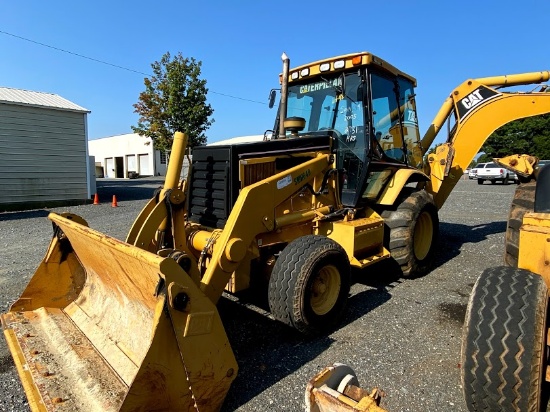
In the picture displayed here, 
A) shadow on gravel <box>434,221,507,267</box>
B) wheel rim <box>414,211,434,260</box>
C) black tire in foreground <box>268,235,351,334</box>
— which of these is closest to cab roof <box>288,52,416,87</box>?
wheel rim <box>414,211,434,260</box>

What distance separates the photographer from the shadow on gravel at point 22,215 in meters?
12.2

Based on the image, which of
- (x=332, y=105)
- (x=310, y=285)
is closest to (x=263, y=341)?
(x=310, y=285)

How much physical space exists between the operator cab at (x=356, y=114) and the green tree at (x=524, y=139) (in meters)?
35.4

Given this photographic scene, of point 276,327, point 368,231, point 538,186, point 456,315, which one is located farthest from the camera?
point 368,231

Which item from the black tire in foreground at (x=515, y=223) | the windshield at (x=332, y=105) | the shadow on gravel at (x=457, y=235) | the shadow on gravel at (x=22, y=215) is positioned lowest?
the shadow on gravel at (x=22, y=215)

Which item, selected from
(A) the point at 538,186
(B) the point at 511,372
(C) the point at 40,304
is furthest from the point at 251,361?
(A) the point at 538,186

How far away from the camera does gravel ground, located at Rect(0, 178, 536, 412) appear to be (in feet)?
9.76

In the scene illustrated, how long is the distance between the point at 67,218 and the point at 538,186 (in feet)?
14.6

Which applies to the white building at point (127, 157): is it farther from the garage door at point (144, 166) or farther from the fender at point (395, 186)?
the fender at point (395, 186)

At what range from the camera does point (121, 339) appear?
322 centimetres

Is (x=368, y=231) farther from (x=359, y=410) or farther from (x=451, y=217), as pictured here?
(x=451, y=217)

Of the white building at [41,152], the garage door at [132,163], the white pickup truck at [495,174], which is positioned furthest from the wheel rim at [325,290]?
the garage door at [132,163]

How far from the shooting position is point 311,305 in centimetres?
379

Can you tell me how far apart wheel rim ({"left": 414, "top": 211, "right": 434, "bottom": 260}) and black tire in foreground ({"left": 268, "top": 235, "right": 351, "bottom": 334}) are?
2212 mm
